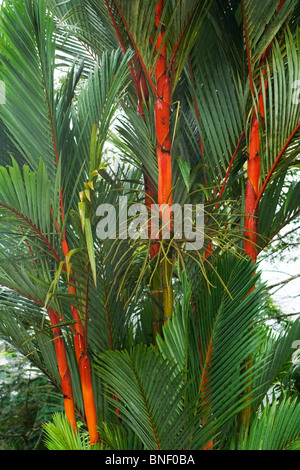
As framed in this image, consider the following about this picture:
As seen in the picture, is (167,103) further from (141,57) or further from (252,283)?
(252,283)

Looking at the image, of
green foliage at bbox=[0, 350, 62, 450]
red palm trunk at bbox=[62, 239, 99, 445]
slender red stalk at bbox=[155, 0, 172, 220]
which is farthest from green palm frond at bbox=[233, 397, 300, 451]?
green foliage at bbox=[0, 350, 62, 450]

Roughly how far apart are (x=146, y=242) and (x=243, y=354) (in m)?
0.26

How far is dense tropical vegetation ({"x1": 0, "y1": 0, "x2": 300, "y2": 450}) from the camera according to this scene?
852 mm

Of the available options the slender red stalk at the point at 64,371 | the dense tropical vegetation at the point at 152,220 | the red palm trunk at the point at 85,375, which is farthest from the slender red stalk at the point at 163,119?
the slender red stalk at the point at 64,371

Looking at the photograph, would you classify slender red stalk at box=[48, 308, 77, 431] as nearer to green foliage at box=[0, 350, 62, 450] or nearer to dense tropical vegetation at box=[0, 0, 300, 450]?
dense tropical vegetation at box=[0, 0, 300, 450]

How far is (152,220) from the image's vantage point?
0.94 meters

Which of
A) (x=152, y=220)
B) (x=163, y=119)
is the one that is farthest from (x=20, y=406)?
(x=163, y=119)

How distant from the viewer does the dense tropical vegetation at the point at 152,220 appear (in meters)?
0.85

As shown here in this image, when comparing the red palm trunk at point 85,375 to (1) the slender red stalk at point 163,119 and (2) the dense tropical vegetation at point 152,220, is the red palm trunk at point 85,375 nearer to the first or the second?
(2) the dense tropical vegetation at point 152,220

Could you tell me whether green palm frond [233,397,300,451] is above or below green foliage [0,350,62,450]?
above

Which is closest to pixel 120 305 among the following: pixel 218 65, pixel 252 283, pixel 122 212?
pixel 122 212

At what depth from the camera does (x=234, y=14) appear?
108 cm

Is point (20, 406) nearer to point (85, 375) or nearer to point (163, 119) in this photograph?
point (85, 375)
